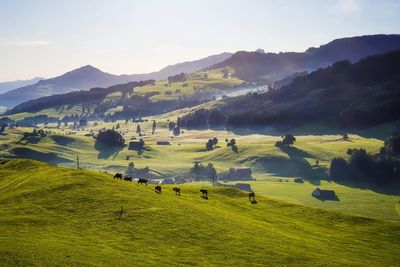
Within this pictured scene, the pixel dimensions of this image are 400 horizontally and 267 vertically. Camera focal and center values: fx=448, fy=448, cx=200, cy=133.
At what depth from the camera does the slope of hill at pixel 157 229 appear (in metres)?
54.0

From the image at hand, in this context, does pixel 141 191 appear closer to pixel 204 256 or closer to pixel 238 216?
pixel 238 216

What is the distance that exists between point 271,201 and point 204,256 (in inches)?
1909

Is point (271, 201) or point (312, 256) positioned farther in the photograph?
point (271, 201)

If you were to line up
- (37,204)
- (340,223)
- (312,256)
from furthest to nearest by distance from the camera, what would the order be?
(340,223)
(37,204)
(312,256)

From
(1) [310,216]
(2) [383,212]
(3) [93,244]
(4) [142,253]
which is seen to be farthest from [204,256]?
(2) [383,212]

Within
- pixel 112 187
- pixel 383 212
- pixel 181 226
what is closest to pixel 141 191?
pixel 112 187

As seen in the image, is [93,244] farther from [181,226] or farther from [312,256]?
[312,256]

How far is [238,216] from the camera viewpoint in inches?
3263

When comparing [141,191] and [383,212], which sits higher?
[141,191]

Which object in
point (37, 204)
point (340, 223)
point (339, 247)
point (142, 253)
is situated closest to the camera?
point (142, 253)

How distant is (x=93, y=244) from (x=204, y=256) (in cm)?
1406

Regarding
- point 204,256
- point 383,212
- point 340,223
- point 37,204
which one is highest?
point 37,204

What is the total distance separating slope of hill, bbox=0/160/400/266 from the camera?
54000 millimetres

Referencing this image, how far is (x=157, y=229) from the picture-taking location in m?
64.6
